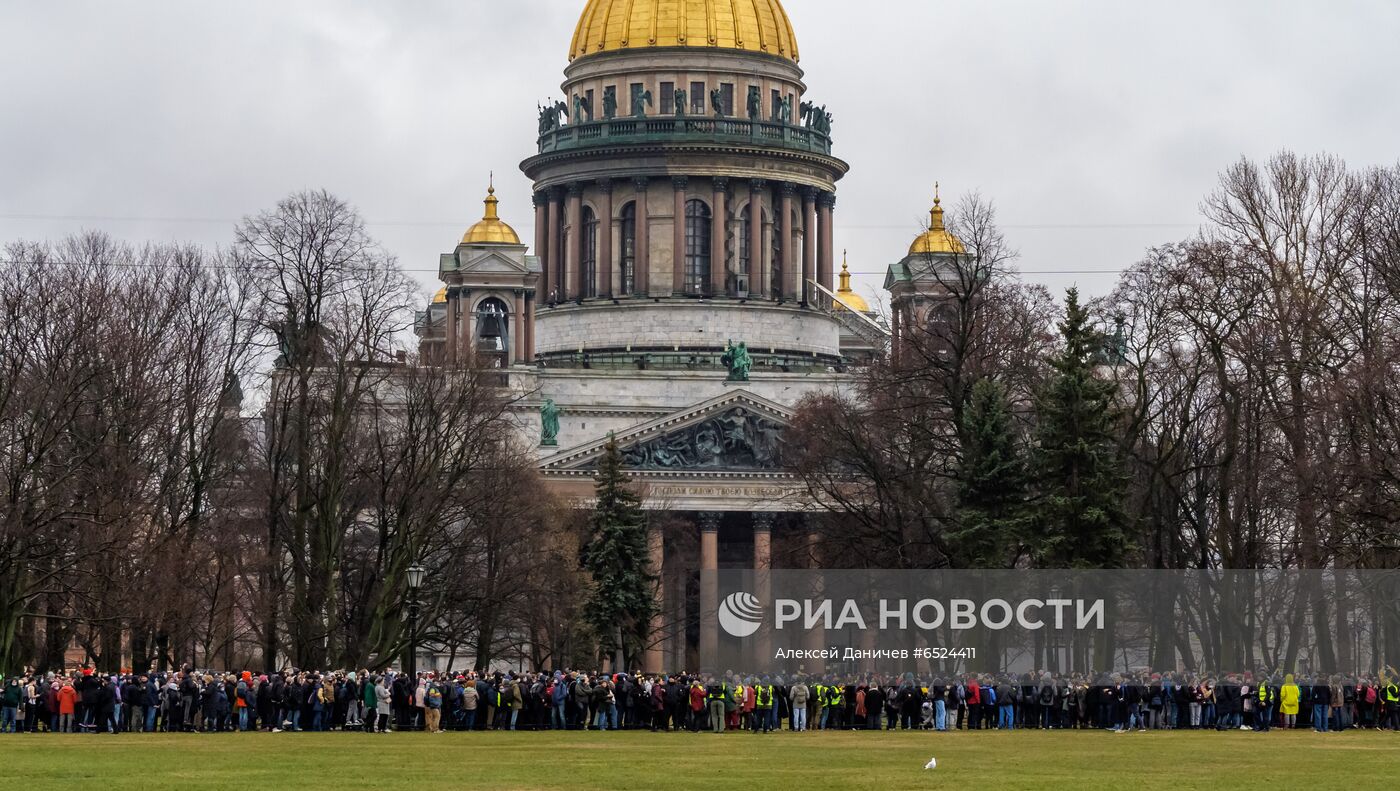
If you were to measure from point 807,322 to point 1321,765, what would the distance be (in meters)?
86.7

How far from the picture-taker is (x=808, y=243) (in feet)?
427

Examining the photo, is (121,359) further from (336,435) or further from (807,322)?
(807,322)

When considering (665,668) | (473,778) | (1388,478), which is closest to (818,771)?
(473,778)

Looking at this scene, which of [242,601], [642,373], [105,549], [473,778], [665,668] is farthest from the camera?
[642,373]

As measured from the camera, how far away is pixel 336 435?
6525 cm

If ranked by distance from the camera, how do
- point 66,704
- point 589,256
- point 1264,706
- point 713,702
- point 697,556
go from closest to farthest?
point 66,704 → point 1264,706 → point 713,702 → point 697,556 → point 589,256

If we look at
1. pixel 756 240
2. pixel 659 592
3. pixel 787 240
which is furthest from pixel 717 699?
pixel 787 240

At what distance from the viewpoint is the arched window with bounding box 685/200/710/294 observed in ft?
423

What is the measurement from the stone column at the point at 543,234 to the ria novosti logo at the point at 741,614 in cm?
6985

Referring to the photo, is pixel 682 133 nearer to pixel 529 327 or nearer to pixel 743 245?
pixel 743 245

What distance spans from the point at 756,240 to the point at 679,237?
319cm

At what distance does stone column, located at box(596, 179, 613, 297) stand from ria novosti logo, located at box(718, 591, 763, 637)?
67.1m

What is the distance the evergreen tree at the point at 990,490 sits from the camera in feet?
210

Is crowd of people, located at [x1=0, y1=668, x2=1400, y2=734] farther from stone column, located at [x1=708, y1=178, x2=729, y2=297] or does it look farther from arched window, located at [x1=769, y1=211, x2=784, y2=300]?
arched window, located at [x1=769, y1=211, x2=784, y2=300]
